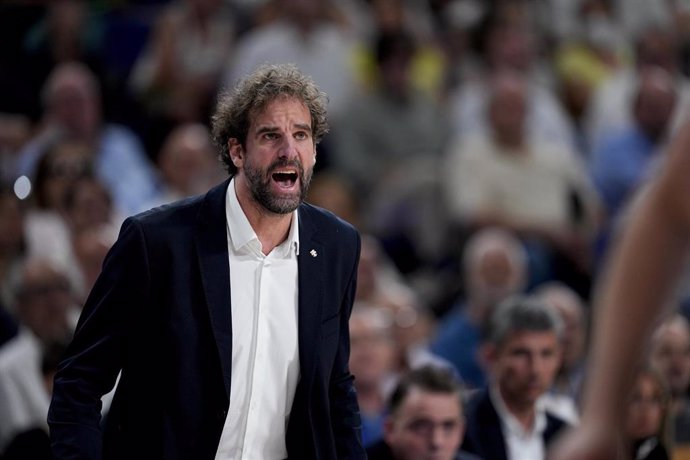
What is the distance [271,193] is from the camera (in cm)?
309

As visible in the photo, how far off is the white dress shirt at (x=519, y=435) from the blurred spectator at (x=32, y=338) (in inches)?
66.7

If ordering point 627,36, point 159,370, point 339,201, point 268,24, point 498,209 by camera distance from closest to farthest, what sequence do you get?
point 159,370, point 339,201, point 498,209, point 268,24, point 627,36

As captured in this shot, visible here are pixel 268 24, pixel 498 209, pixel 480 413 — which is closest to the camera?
pixel 480 413

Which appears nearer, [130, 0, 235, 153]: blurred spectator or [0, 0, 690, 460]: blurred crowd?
[0, 0, 690, 460]: blurred crowd

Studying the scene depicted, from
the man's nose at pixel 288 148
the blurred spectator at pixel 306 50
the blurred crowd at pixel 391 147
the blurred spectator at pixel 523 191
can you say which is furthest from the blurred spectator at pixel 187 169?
the man's nose at pixel 288 148

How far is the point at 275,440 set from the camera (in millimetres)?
3105

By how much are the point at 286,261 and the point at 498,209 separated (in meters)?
5.19

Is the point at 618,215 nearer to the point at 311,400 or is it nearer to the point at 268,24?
the point at 268,24

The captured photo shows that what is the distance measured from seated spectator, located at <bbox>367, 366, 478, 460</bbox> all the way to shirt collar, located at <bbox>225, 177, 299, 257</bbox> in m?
1.35

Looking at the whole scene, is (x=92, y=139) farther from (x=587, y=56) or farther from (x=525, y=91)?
(x=587, y=56)

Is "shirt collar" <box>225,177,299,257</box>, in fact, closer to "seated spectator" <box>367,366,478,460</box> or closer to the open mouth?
the open mouth

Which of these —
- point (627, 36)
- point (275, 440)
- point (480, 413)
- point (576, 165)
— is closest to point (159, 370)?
point (275, 440)

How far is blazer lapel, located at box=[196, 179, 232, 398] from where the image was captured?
10.0ft

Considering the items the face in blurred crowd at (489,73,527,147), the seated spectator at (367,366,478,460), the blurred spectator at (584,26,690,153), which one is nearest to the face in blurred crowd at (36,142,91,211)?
the face in blurred crowd at (489,73,527,147)
